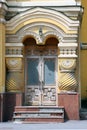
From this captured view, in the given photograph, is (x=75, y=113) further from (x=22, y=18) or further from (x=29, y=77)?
(x=22, y=18)

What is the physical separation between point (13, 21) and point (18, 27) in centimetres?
31

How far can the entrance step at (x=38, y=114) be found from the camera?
52.6 feet

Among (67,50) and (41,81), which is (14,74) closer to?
(41,81)

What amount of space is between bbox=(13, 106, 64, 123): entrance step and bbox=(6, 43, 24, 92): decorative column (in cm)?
94

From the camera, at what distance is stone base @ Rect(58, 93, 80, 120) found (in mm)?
16719

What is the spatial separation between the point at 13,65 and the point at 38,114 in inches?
88.0

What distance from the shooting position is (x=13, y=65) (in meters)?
17.0

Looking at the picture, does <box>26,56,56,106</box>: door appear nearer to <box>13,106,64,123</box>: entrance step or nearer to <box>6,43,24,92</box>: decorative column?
<box>6,43,24,92</box>: decorative column

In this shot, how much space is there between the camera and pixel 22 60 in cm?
1722

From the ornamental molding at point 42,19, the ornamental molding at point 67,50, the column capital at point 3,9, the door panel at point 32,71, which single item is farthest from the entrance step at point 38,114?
the column capital at point 3,9

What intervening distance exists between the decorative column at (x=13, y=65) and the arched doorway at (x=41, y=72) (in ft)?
2.18

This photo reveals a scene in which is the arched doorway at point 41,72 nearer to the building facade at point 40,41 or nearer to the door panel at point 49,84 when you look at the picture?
the door panel at point 49,84

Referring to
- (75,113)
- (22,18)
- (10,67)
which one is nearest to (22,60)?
(10,67)

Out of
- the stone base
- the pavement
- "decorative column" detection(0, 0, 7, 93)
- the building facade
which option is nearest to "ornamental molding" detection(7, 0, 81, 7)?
the building facade
